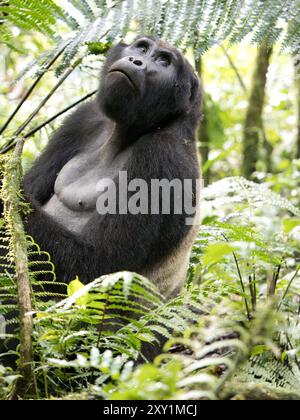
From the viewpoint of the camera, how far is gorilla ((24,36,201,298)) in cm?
323

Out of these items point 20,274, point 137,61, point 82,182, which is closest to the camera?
point 20,274

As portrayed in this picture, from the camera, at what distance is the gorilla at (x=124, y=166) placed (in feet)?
10.6

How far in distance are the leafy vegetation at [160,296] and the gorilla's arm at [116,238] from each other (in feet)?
0.34

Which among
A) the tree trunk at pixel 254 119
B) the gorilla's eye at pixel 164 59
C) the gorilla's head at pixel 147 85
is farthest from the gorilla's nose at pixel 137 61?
the tree trunk at pixel 254 119

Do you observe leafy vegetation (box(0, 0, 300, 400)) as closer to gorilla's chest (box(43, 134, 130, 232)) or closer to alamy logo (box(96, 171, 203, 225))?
alamy logo (box(96, 171, 203, 225))

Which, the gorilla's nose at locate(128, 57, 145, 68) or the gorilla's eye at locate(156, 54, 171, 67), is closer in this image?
the gorilla's nose at locate(128, 57, 145, 68)

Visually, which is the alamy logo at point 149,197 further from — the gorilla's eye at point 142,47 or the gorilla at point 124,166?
the gorilla's eye at point 142,47

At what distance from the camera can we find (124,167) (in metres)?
3.43

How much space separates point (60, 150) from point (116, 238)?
119 cm

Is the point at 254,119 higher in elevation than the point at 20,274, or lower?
lower

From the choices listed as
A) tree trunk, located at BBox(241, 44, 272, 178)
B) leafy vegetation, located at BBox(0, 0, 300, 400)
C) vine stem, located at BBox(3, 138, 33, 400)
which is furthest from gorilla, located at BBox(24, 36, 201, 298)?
tree trunk, located at BBox(241, 44, 272, 178)

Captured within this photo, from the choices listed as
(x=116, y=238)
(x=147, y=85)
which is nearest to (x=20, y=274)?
(x=116, y=238)

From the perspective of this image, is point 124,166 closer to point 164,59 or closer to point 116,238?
point 116,238
